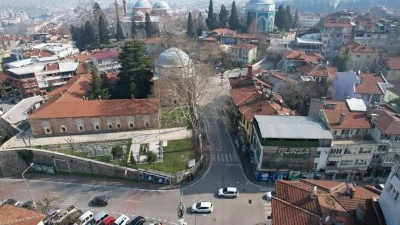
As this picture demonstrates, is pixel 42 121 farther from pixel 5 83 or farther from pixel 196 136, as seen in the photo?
pixel 5 83

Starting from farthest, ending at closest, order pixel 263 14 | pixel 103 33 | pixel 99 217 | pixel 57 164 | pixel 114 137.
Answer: pixel 263 14
pixel 103 33
pixel 114 137
pixel 57 164
pixel 99 217

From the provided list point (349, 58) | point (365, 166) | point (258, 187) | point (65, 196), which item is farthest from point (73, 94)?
point (349, 58)

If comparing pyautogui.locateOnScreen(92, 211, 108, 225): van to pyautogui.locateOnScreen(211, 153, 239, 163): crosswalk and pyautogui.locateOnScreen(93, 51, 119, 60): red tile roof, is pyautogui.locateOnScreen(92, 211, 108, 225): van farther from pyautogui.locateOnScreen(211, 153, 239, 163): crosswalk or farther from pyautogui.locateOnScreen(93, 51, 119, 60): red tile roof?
pyautogui.locateOnScreen(93, 51, 119, 60): red tile roof

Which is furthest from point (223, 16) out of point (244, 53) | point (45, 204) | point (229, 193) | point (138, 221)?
point (138, 221)

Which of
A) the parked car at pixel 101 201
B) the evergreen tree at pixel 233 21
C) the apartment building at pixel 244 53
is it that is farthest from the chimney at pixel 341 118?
the evergreen tree at pixel 233 21

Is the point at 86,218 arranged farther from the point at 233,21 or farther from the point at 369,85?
the point at 233,21

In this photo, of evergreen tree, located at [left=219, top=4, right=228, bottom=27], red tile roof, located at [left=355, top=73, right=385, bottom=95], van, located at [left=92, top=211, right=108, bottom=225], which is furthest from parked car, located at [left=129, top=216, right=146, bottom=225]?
evergreen tree, located at [left=219, top=4, right=228, bottom=27]
